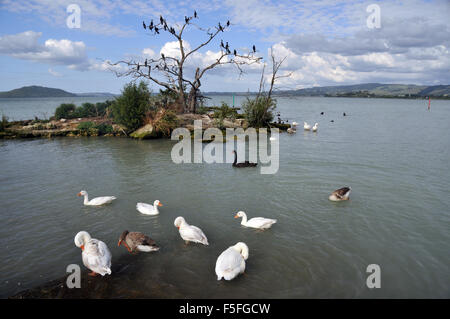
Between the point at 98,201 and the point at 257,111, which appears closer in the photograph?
the point at 98,201

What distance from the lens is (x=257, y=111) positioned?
28.5 metres

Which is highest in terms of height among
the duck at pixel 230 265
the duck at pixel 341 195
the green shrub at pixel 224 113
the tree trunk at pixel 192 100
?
the tree trunk at pixel 192 100

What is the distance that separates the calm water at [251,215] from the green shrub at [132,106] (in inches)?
329

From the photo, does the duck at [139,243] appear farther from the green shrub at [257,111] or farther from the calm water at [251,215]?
the green shrub at [257,111]

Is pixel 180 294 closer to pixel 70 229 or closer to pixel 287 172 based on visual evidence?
pixel 70 229

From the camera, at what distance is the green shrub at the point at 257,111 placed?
2847cm

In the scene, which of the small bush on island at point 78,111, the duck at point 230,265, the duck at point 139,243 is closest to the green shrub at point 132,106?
the small bush on island at point 78,111

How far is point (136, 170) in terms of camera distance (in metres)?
14.6

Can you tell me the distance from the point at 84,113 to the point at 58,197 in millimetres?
24040

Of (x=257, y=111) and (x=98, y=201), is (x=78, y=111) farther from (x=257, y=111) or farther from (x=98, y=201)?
(x=98, y=201)

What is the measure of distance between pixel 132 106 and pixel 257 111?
41.2 ft

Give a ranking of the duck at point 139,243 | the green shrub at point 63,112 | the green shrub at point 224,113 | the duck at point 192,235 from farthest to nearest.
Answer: the green shrub at point 63,112 < the green shrub at point 224,113 < the duck at point 192,235 < the duck at point 139,243

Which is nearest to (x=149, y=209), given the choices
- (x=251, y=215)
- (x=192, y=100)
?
(x=251, y=215)

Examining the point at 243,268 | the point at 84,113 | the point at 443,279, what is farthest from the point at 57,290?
the point at 84,113
